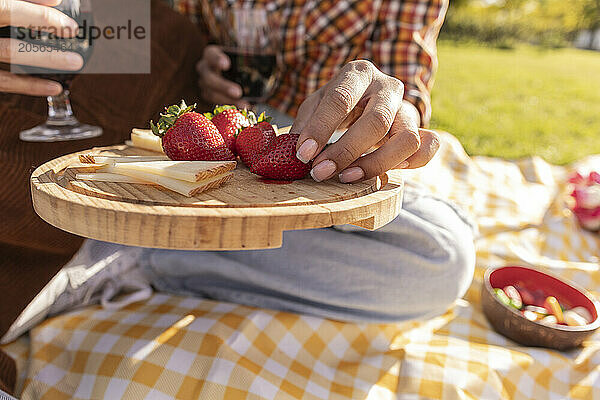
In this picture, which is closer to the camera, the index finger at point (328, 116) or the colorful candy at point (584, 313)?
the index finger at point (328, 116)

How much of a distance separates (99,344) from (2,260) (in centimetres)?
31

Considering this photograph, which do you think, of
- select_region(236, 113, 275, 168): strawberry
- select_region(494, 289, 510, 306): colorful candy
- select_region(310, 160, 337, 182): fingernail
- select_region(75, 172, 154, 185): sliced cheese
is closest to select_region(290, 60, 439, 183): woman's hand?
select_region(310, 160, 337, 182): fingernail

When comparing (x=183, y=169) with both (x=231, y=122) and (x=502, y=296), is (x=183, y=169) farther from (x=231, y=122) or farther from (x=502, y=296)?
(x=502, y=296)

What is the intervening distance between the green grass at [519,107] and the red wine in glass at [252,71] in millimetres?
2492

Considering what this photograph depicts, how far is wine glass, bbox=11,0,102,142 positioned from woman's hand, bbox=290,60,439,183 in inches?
20.7

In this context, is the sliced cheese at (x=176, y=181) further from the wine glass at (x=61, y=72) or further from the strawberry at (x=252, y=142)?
the wine glass at (x=61, y=72)

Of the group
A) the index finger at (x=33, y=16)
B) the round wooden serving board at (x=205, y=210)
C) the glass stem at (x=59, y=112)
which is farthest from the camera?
the glass stem at (x=59, y=112)

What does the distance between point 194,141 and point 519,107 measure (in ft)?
17.1

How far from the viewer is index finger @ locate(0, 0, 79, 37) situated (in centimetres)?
99

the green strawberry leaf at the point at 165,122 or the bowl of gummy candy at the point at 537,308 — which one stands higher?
the green strawberry leaf at the point at 165,122

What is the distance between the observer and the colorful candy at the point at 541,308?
1.42 metres

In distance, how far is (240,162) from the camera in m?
1.08

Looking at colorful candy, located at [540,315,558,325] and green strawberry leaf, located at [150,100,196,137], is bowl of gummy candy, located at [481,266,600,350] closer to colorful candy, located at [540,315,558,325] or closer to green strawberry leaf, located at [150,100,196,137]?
colorful candy, located at [540,315,558,325]

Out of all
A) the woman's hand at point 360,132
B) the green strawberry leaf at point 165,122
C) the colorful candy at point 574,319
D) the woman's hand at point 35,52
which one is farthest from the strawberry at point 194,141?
the colorful candy at point 574,319
